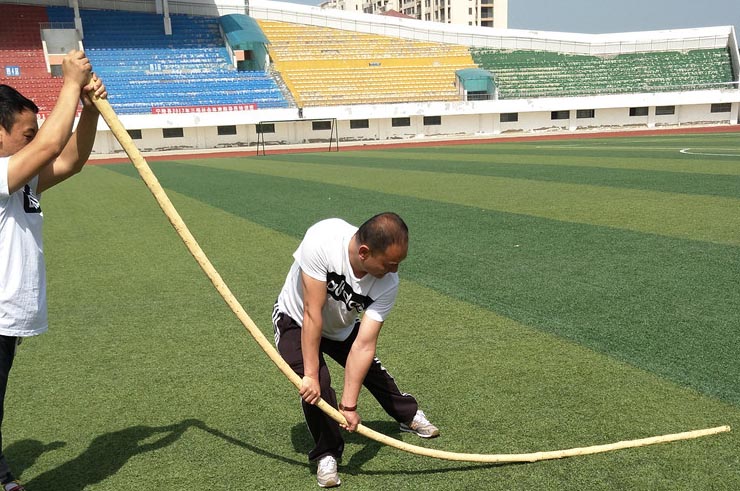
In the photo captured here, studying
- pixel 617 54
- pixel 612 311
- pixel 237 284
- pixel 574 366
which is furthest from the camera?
pixel 617 54

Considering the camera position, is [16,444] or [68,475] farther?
[16,444]

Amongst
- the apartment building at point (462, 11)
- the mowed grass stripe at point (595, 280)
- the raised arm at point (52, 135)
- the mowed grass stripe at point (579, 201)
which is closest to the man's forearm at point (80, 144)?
the raised arm at point (52, 135)

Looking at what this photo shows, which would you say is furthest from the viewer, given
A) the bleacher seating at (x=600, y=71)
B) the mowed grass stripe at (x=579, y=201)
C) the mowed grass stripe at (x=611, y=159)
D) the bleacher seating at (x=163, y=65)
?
the bleacher seating at (x=600, y=71)

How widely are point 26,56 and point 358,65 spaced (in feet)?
69.5

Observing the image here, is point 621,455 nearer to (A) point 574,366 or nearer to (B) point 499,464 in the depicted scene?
(B) point 499,464

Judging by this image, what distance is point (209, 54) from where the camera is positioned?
43.6m

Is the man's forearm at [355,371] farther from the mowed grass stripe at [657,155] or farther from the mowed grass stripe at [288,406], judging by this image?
the mowed grass stripe at [657,155]

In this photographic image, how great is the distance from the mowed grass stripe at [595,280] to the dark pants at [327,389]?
189cm

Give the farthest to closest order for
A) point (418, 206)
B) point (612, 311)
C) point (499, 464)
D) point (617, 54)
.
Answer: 1. point (617, 54)
2. point (418, 206)
3. point (612, 311)
4. point (499, 464)

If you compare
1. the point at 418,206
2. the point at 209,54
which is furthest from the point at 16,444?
the point at 209,54

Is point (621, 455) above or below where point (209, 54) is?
below

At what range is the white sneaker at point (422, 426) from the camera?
11.9 ft

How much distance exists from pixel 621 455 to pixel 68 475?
2921mm

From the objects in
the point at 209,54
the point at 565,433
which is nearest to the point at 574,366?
the point at 565,433
